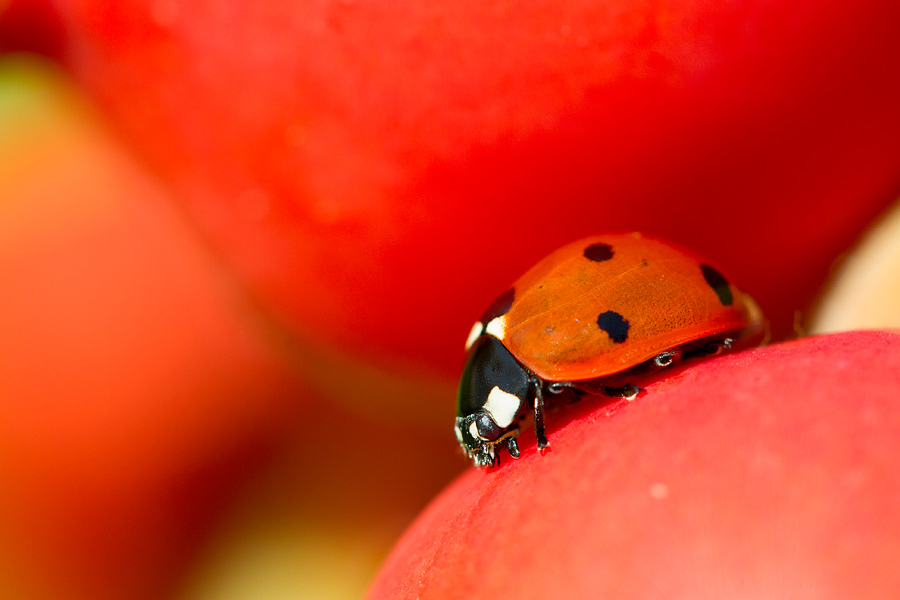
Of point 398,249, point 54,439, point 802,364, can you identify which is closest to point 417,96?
point 398,249

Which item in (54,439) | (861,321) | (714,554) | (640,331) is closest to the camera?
(714,554)

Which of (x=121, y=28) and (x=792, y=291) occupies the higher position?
(x=121, y=28)

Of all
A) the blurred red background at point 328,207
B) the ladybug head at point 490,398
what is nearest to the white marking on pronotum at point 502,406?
the ladybug head at point 490,398

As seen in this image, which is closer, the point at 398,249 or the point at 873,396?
the point at 873,396

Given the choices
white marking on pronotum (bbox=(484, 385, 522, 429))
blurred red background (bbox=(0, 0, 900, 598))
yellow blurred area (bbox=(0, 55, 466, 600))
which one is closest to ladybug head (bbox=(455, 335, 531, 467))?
white marking on pronotum (bbox=(484, 385, 522, 429))

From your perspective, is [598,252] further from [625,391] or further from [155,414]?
[155,414]

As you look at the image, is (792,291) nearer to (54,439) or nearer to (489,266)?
(489,266)
